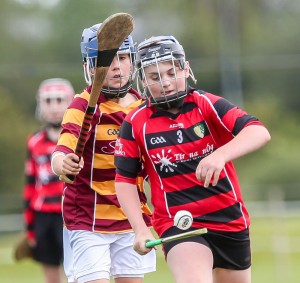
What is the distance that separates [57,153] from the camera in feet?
18.5

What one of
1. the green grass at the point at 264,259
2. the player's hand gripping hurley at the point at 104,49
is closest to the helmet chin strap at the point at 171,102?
the player's hand gripping hurley at the point at 104,49

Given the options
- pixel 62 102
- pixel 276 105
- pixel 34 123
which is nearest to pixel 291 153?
pixel 276 105

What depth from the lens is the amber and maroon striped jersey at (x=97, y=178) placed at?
5785 mm

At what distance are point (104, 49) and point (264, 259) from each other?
989 centimetres

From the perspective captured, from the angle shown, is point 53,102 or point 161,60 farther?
point 53,102

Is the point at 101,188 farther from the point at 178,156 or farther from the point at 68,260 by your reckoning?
the point at 178,156

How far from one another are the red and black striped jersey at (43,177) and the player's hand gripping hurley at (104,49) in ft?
10.1

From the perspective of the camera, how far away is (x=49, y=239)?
866 cm

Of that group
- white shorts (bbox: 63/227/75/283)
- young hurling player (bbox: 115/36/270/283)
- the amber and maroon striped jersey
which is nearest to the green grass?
white shorts (bbox: 63/227/75/283)

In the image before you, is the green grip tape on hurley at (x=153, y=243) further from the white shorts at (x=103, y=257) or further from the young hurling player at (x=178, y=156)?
the white shorts at (x=103, y=257)

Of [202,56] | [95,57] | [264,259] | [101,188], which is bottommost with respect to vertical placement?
[264,259]

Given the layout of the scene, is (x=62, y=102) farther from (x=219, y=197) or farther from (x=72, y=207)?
(x=219, y=197)

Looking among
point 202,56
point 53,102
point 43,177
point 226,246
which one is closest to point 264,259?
point 43,177

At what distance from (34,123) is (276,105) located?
19.1 feet
